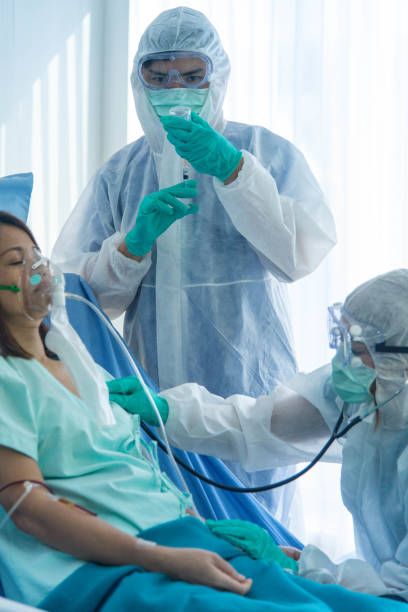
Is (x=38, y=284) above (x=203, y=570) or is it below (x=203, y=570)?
above

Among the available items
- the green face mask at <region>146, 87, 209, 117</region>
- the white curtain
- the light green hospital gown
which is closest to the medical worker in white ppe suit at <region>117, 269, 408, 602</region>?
Result: the light green hospital gown

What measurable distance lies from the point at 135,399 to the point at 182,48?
3.49 feet

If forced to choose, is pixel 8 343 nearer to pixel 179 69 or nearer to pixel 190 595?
pixel 190 595

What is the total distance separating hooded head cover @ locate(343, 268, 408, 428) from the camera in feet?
4.47

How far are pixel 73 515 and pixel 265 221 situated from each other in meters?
1.03

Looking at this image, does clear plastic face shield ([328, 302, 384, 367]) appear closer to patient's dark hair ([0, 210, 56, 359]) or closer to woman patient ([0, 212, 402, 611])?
woman patient ([0, 212, 402, 611])

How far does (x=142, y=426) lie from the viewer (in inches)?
64.6

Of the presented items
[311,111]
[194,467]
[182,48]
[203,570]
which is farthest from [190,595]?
[311,111]

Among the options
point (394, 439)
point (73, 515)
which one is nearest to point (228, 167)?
point (394, 439)

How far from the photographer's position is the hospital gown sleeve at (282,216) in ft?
6.18

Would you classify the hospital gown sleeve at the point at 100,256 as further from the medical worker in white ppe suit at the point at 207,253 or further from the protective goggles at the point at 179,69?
the protective goggles at the point at 179,69

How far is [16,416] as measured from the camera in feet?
3.99

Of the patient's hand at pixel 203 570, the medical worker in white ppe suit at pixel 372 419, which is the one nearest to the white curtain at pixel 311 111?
the medical worker in white ppe suit at pixel 372 419

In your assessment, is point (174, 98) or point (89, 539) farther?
point (174, 98)
